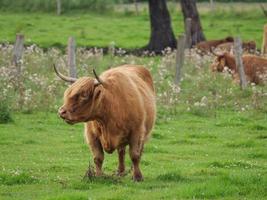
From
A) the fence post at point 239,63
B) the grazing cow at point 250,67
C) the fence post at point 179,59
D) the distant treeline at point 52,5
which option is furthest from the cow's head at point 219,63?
the distant treeline at point 52,5

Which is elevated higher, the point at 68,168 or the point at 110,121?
the point at 110,121

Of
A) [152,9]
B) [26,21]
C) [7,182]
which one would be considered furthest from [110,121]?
[26,21]

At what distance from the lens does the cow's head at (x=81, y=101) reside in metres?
10.4

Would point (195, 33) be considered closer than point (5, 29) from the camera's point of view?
Yes

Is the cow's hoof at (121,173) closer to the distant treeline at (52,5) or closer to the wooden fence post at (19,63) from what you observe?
the wooden fence post at (19,63)

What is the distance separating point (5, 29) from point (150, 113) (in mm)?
26587

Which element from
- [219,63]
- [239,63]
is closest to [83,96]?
[239,63]

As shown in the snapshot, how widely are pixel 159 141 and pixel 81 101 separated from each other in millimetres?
4958

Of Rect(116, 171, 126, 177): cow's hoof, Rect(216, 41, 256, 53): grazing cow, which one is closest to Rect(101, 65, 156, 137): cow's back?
Rect(116, 171, 126, 177): cow's hoof

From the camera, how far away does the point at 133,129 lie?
1086 centimetres

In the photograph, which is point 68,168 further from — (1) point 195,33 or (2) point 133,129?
(1) point 195,33

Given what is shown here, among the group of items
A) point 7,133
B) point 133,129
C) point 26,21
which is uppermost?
point 133,129

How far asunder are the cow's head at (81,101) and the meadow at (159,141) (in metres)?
0.84

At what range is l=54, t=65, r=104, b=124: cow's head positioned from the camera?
10383 millimetres
